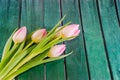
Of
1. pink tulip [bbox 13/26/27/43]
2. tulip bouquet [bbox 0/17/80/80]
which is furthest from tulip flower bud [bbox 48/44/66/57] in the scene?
pink tulip [bbox 13/26/27/43]

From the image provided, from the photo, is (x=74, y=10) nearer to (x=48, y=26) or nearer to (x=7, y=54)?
(x=48, y=26)

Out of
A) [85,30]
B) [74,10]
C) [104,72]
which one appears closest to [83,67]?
[104,72]

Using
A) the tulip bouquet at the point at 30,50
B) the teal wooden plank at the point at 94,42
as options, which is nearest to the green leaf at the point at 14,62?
the tulip bouquet at the point at 30,50

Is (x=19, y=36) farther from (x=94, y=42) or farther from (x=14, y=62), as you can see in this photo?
(x=94, y=42)

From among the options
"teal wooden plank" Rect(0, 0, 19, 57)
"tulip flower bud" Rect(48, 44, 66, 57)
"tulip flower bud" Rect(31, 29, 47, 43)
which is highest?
"teal wooden plank" Rect(0, 0, 19, 57)

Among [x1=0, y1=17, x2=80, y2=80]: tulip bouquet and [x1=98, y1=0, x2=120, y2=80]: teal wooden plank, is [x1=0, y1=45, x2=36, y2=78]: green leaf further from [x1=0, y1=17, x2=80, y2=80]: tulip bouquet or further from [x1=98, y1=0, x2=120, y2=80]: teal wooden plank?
[x1=98, y1=0, x2=120, y2=80]: teal wooden plank

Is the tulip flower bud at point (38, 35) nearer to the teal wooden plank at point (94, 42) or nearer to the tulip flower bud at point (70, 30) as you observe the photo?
the tulip flower bud at point (70, 30)

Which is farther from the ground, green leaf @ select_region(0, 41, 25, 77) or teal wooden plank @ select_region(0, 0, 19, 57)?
teal wooden plank @ select_region(0, 0, 19, 57)
